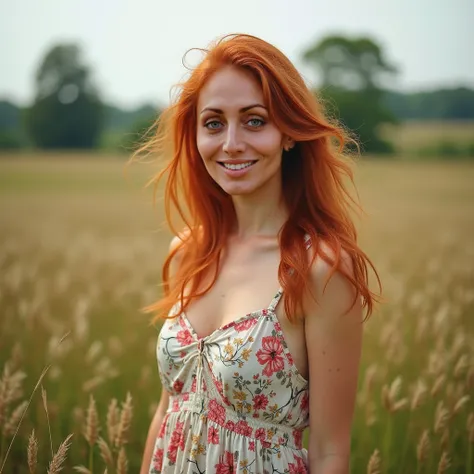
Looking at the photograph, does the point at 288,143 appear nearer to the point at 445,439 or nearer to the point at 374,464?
the point at 374,464

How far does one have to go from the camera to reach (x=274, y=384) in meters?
1.75

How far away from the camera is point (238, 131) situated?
6.23 ft

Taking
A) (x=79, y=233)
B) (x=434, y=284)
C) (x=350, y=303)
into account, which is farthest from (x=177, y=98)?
(x=79, y=233)

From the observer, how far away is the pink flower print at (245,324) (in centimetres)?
177

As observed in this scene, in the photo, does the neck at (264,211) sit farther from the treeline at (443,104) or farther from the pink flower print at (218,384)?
the treeline at (443,104)

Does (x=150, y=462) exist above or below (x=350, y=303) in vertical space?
below

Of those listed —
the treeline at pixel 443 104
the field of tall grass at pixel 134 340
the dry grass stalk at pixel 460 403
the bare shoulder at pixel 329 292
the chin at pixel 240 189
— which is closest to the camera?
the bare shoulder at pixel 329 292

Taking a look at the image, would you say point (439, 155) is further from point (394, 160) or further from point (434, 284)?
point (434, 284)

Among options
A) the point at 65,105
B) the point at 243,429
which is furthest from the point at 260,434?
the point at 65,105

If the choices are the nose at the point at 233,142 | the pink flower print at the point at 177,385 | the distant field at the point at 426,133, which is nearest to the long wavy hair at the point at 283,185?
the nose at the point at 233,142

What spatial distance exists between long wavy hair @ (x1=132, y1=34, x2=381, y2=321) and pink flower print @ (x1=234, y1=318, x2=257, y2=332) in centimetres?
10

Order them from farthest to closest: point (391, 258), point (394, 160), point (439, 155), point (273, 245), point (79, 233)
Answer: point (394, 160)
point (439, 155)
point (79, 233)
point (391, 258)
point (273, 245)

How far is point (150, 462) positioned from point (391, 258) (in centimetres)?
440

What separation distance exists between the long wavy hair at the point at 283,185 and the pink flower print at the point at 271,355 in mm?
84
